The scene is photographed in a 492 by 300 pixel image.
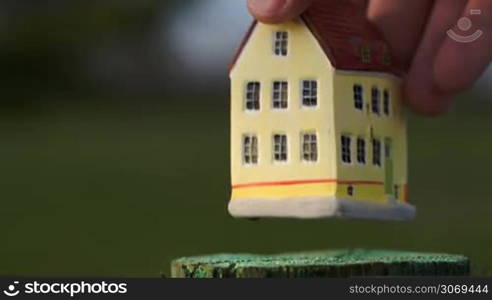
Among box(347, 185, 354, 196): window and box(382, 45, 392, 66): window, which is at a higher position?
box(382, 45, 392, 66): window

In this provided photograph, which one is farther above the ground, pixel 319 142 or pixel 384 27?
pixel 384 27

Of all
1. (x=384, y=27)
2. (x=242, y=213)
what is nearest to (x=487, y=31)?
(x=384, y=27)

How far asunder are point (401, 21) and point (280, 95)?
48 cm

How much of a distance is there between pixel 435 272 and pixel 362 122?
533mm

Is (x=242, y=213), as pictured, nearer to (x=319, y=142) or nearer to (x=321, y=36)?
(x=319, y=142)

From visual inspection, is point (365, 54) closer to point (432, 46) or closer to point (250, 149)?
point (432, 46)

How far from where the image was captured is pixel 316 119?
2.92 metres

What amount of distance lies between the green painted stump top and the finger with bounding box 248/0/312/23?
763 mm

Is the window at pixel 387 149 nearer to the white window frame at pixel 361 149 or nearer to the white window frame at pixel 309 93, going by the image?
the white window frame at pixel 361 149

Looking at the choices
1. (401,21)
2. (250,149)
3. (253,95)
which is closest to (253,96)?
(253,95)

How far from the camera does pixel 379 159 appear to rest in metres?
3.10

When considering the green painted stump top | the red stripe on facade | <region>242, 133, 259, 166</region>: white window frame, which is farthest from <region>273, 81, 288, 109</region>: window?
the green painted stump top

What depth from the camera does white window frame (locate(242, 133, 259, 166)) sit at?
9.99 ft

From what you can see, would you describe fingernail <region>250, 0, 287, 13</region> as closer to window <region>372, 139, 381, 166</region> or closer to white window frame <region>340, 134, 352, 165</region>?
white window frame <region>340, 134, 352, 165</region>
